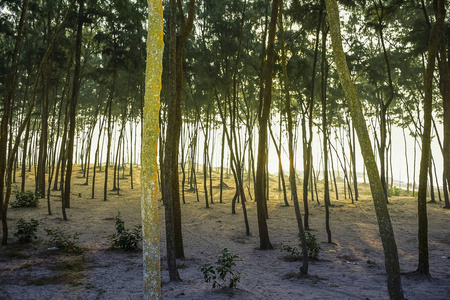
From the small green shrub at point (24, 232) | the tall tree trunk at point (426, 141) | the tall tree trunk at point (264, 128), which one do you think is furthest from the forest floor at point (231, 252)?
the tall tree trunk at point (264, 128)

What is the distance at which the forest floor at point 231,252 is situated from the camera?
551 cm

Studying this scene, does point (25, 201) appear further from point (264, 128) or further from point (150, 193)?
point (150, 193)

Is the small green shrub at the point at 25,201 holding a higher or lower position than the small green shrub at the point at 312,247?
higher

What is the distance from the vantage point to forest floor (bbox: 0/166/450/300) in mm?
5512

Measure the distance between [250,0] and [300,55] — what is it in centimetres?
374

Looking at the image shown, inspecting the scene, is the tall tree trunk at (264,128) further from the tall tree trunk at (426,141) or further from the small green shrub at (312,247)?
the tall tree trunk at (426,141)

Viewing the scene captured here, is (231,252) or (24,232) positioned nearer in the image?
(24,232)

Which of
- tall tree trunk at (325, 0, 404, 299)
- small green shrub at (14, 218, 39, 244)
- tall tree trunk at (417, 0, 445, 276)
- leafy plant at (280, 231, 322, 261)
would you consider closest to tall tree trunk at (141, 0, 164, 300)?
tall tree trunk at (325, 0, 404, 299)

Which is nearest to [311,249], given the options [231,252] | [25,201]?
[231,252]

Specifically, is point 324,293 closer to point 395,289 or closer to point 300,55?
point 395,289

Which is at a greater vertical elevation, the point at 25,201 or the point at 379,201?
the point at 379,201

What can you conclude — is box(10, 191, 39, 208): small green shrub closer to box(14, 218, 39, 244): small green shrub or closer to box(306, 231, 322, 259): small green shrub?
box(14, 218, 39, 244): small green shrub

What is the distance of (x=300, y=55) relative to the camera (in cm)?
1370

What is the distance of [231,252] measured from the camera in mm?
9195
